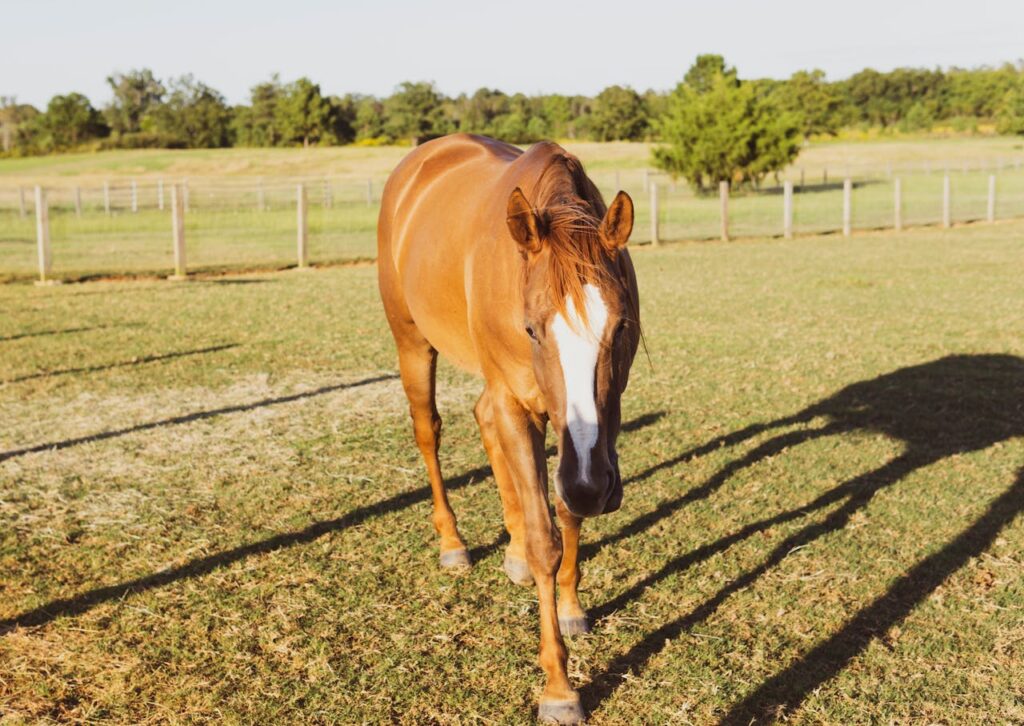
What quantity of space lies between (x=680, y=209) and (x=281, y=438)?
2868 cm

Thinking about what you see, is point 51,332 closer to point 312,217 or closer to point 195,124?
point 312,217

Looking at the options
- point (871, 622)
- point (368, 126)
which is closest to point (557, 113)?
point (368, 126)

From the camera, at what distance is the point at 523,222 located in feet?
9.91

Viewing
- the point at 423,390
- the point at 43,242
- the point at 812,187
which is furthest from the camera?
the point at 812,187

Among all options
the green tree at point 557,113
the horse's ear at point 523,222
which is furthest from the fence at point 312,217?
the green tree at point 557,113

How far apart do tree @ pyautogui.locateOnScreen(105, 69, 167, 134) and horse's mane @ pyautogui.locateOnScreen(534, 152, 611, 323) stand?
102m

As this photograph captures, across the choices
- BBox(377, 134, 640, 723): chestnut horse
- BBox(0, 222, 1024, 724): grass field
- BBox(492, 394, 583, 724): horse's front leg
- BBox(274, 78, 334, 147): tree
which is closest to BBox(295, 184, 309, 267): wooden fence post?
BBox(0, 222, 1024, 724): grass field

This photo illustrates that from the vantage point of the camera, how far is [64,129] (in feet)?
270

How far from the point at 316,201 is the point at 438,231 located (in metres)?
40.1

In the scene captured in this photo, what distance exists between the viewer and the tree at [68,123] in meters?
81.9

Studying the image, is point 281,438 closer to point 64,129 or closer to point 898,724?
point 898,724

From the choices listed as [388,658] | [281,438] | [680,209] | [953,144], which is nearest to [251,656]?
[388,658]

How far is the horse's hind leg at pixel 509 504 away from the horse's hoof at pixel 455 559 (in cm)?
21

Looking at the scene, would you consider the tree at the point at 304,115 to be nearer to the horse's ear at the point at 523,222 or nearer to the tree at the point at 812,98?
the tree at the point at 812,98
